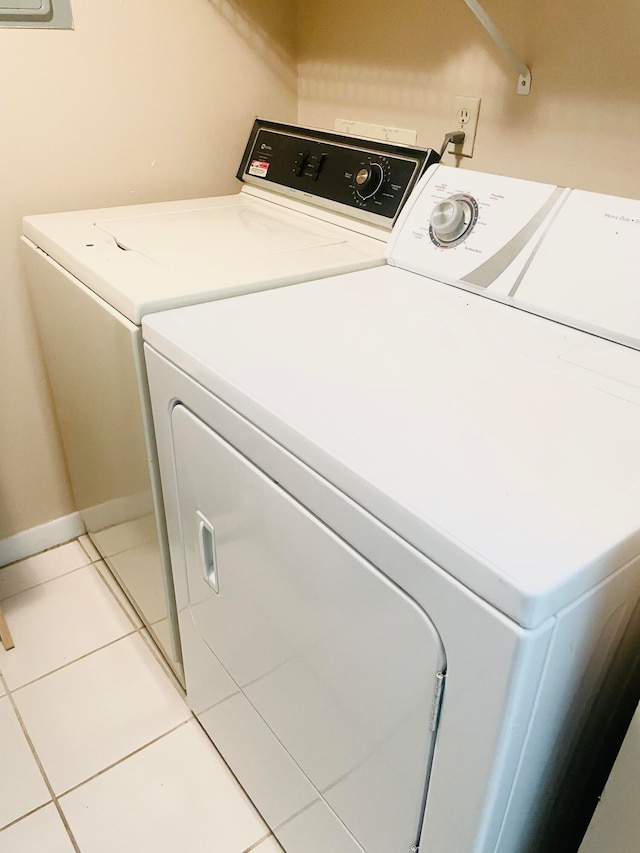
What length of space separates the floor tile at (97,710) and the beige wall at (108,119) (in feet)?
1.58

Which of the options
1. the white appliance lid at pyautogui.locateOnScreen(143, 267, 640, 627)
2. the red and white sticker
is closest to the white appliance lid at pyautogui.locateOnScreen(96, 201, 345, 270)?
the red and white sticker

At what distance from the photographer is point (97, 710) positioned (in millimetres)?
1438

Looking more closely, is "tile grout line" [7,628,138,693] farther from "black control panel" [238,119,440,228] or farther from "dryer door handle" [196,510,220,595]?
"black control panel" [238,119,440,228]

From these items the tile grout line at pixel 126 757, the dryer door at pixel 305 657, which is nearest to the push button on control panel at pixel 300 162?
the dryer door at pixel 305 657

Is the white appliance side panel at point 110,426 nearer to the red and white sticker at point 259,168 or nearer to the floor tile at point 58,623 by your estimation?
the floor tile at point 58,623

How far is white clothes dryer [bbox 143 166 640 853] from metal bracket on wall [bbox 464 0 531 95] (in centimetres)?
21

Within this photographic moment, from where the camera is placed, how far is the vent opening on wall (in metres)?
1.29

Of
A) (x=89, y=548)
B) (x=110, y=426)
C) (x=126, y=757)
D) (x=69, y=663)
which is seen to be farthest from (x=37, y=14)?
(x=126, y=757)

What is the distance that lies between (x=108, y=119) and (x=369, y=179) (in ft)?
2.06

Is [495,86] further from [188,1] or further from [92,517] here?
[92,517]

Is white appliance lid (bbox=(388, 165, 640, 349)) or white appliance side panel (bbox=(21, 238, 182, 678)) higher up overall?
white appliance lid (bbox=(388, 165, 640, 349))

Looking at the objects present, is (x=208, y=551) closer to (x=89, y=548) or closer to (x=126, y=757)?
(x=126, y=757)

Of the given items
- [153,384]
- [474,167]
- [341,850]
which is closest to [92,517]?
[153,384]

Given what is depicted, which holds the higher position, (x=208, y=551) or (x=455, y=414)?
(x=455, y=414)
